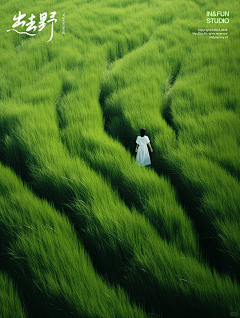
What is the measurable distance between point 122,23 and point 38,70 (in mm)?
2029

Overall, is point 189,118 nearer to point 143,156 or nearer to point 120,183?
point 143,156

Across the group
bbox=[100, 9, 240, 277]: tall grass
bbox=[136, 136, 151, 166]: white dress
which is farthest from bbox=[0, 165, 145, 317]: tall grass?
bbox=[136, 136, 151, 166]: white dress

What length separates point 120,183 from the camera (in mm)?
1646

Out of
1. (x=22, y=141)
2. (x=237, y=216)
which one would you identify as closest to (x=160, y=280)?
(x=237, y=216)

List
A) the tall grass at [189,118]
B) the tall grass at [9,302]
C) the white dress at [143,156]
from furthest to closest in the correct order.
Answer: the white dress at [143,156]
the tall grass at [189,118]
the tall grass at [9,302]

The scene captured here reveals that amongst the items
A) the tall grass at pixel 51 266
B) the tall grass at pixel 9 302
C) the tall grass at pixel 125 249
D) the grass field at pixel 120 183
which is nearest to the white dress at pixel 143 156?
the grass field at pixel 120 183

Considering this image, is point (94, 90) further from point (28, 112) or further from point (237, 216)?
point (237, 216)

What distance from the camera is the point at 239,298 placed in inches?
36.8

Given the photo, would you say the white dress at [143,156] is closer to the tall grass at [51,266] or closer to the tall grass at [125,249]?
the tall grass at [125,249]

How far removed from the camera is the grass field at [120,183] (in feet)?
3.41

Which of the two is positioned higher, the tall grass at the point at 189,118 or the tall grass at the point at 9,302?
the tall grass at the point at 189,118

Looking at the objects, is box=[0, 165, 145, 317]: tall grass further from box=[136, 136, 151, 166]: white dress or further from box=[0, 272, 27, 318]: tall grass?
box=[136, 136, 151, 166]: white dress

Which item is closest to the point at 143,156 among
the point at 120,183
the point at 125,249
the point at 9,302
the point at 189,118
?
the point at 120,183

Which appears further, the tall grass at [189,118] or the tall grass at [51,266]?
the tall grass at [189,118]
